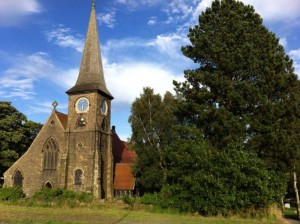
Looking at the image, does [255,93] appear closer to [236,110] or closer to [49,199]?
[236,110]

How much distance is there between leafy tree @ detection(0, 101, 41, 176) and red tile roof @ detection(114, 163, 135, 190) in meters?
13.8

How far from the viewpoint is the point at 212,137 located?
24750mm

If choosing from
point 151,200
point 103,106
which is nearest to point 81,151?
point 103,106

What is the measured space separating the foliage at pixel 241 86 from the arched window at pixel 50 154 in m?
20.0

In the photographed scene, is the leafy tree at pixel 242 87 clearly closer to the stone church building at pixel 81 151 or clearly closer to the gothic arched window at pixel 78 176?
the stone church building at pixel 81 151

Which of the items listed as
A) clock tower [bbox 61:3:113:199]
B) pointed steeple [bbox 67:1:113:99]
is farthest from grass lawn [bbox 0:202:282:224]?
pointed steeple [bbox 67:1:113:99]

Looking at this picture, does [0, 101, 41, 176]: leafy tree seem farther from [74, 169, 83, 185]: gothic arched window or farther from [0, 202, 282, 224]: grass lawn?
[0, 202, 282, 224]: grass lawn

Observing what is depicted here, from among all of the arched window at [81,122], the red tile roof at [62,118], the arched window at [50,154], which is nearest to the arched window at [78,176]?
the arched window at [50,154]

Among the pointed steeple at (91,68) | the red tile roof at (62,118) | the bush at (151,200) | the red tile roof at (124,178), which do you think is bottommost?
the bush at (151,200)

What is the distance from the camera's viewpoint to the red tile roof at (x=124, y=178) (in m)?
39.7

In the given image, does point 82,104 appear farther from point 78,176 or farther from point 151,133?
point 151,133

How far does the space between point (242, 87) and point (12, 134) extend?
107 ft

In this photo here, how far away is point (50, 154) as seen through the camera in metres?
40.9

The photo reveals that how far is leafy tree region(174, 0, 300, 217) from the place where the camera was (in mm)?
22438
